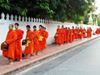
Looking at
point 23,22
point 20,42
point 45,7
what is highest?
point 45,7

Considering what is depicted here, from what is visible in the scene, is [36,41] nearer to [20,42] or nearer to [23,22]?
[23,22]

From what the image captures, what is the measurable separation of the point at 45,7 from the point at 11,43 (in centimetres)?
800

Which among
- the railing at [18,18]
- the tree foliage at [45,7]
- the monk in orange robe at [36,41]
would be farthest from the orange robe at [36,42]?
the tree foliage at [45,7]

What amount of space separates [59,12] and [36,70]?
51.4 feet

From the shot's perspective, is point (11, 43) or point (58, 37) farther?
point (58, 37)

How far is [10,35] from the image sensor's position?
14625 mm

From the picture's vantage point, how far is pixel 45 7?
2241 cm

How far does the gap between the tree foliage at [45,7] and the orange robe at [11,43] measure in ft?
10.0

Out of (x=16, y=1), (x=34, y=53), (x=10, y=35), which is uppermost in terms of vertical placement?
(x=16, y=1)

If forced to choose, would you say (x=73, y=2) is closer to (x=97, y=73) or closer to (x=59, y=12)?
(x=59, y=12)

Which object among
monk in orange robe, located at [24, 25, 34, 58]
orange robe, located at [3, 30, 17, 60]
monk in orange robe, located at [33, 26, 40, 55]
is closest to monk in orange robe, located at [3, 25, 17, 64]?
orange robe, located at [3, 30, 17, 60]

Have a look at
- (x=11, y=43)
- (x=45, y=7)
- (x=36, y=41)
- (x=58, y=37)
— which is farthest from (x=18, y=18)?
(x=58, y=37)

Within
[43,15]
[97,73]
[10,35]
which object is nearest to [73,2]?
[43,15]

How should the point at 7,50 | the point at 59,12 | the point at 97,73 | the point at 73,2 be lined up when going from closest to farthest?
the point at 97,73 < the point at 7,50 < the point at 59,12 < the point at 73,2
